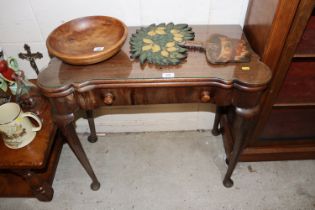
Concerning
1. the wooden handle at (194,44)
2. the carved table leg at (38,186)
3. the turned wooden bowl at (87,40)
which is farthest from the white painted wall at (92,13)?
the carved table leg at (38,186)

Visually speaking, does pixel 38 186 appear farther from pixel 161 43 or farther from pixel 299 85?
pixel 299 85

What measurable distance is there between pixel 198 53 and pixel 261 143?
2.30ft

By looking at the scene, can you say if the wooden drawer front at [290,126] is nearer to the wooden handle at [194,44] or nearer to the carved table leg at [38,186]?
Answer: the wooden handle at [194,44]

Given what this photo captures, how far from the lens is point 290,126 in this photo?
4.44ft

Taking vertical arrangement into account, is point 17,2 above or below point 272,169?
above

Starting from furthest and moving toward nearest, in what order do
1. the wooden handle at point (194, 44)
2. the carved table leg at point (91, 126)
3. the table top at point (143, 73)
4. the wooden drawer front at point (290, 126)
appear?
the carved table leg at point (91, 126), the wooden drawer front at point (290, 126), the wooden handle at point (194, 44), the table top at point (143, 73)

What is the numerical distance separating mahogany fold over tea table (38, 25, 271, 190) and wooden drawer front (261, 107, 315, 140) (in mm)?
450

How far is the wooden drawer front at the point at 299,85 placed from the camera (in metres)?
1.17

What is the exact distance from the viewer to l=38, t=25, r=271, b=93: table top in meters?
0.85

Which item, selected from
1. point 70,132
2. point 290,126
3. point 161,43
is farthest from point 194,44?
point 290,126

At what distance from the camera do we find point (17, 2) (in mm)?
1086

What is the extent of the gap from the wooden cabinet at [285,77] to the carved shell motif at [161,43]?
287 mm

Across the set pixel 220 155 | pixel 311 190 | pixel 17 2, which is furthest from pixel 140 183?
pixel 17 2

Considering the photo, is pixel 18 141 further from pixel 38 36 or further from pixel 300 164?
pixel 300 164
